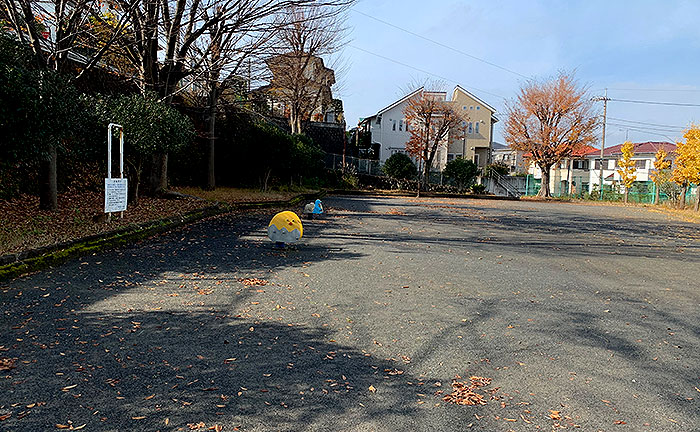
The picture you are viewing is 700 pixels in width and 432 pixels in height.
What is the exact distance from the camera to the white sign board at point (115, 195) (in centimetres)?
802

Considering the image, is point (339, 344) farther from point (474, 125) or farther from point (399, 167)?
point (474, 125)

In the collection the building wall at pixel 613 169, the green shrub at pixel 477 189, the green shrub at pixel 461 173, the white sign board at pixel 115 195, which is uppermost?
the building wall at pixel 613 169

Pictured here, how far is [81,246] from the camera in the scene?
642cm

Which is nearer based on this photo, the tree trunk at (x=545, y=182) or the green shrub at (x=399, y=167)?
the green shrub at (x=399, y=167)

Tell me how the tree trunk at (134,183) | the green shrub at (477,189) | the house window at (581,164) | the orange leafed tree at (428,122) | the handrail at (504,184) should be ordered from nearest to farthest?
1. the tree trunk at (134,183)
2. the orange leafed tree at (428,122)
3. the green shrub at (477,189)
4. the handrail at (504,184)
5. the house window at (581,164)

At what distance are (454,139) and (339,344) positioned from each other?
36276 millimetres

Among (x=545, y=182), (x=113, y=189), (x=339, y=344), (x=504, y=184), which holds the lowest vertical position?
(x=339, y=344)

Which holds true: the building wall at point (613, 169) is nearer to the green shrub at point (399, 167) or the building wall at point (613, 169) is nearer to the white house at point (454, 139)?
the white house at point (454, 139)

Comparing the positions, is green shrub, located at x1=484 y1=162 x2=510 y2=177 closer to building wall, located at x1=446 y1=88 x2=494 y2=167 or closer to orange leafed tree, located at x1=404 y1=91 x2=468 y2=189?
building wall, located at x1=446 y1=88 x2=494 y2=167

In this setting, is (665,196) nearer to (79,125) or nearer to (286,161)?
(286,161)

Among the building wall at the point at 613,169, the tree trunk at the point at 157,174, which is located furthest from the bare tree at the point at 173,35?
the building wall at the point at 613,169

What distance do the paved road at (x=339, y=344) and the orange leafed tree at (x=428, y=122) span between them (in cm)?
2490

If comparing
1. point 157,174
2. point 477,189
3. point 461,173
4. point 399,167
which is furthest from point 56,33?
point 477,189

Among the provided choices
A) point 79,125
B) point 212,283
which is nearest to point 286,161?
point 79,125
